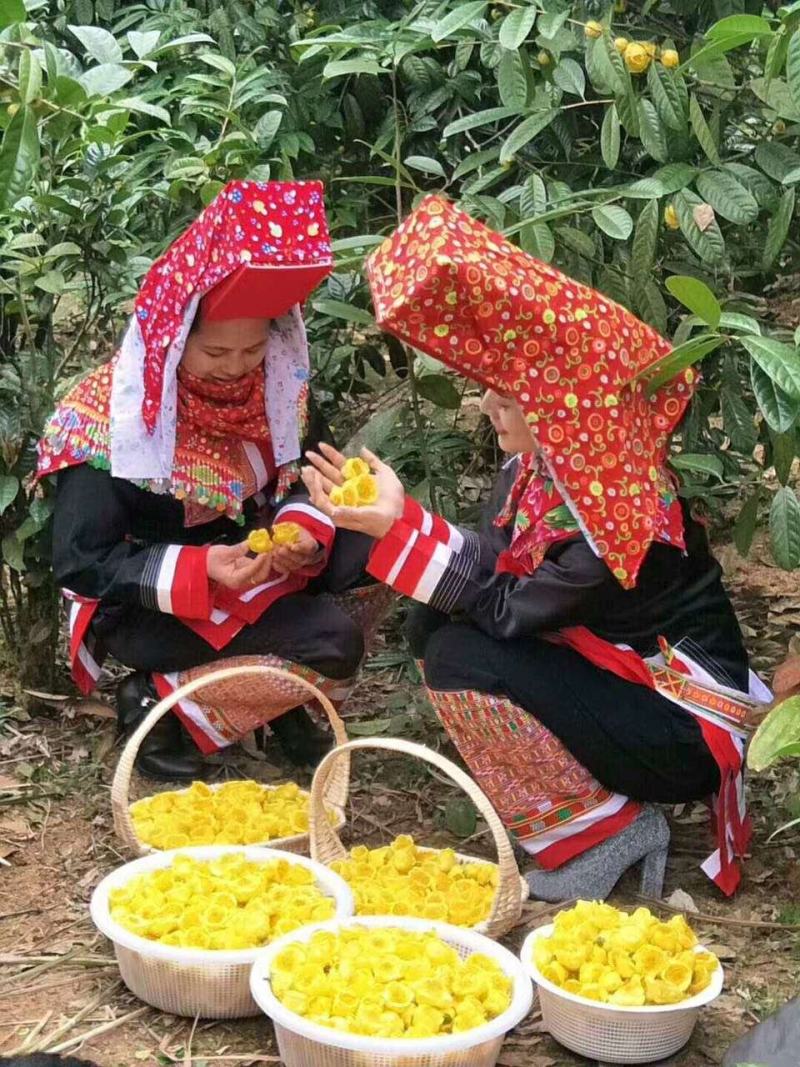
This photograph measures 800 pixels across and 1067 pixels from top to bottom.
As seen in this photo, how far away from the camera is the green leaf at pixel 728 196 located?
8.15 feet

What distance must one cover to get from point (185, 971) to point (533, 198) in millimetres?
1435

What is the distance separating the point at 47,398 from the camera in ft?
10.3

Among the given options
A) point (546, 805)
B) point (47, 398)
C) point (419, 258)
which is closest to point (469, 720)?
point (546, 805)

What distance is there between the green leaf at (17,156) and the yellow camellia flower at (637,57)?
0.96m

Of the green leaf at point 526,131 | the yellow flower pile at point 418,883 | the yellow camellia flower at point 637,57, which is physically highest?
the yellow camellia flower at point 637,57

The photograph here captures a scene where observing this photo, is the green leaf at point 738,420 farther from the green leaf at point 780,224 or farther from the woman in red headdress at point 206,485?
the woman in red headdress at point 206,485

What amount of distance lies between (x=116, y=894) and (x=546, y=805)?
743 mm

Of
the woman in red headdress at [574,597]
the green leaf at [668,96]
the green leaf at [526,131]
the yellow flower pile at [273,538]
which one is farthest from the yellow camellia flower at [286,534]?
the green leaf at [668,96]

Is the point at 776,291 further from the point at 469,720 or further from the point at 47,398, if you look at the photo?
the point at 47,398

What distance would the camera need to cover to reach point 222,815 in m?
2.67

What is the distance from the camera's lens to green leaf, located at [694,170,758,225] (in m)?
2.48

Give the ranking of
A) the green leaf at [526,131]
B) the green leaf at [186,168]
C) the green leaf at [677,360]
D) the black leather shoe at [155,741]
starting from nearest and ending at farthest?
the green leaf at [677,360]
the green leaf at [526,131]
the green leaf at [186,168]
the black leather shoe at [155,741]

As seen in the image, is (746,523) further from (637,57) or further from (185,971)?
(185,971)

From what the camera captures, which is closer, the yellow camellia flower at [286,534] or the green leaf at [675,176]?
the green leaf at [675,176]
